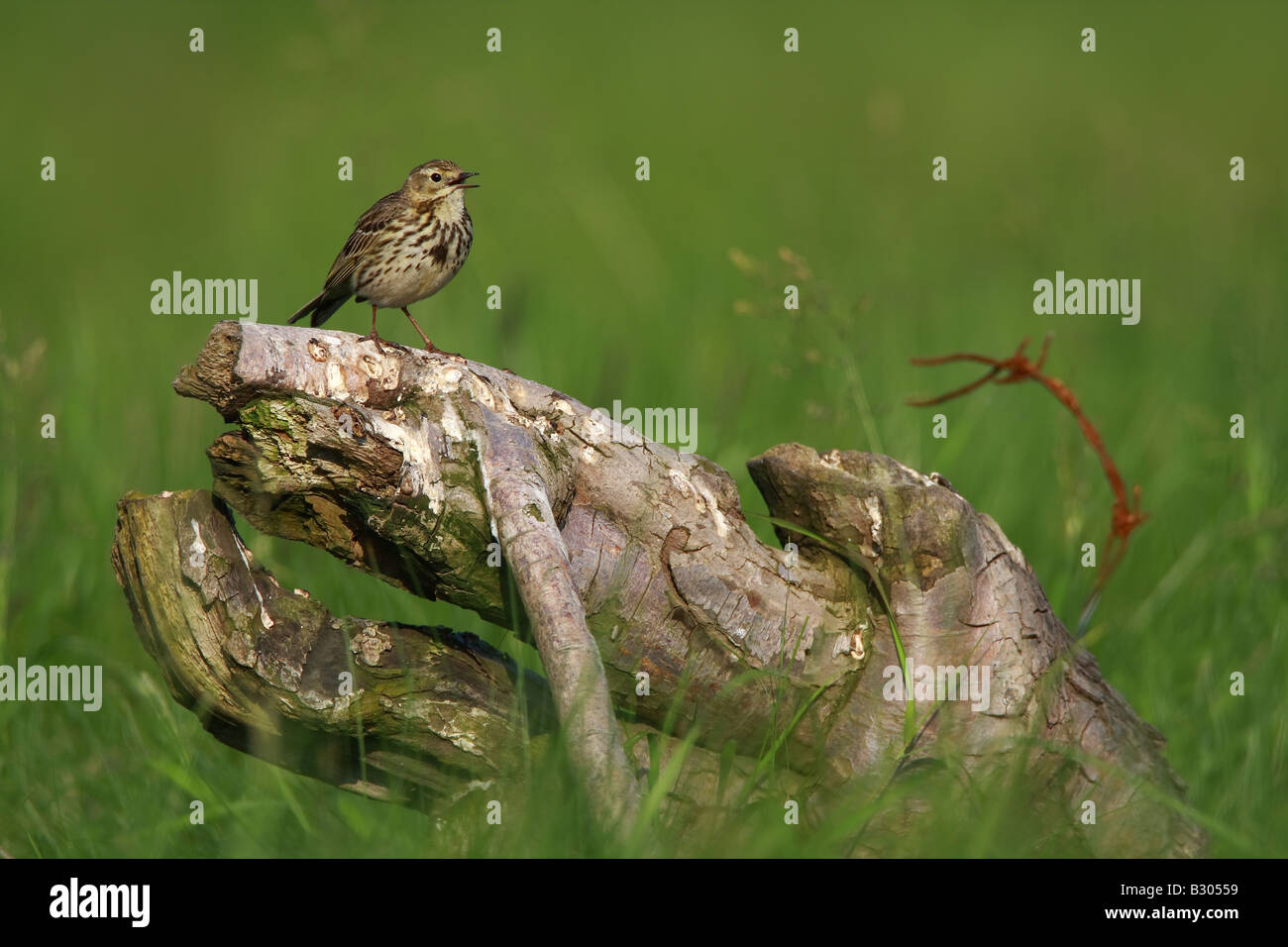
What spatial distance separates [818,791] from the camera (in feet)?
12.6

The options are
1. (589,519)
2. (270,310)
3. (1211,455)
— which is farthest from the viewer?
(270,310)

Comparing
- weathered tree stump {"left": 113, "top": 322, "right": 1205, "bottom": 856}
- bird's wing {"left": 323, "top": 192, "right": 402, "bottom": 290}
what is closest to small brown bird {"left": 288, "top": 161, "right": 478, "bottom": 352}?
bird's wing {"left": 323, "top": 192, "right": 402, "bottom": 290}

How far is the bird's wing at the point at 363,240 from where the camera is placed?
207 inches

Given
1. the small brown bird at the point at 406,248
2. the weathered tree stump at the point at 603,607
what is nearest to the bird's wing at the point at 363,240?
the small brown bird at the point at 406,248

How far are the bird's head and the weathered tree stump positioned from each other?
164 cm

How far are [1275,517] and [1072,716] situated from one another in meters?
3.06

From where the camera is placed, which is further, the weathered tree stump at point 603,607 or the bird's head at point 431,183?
the bird's head at point 431,183

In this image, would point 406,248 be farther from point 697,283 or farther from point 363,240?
point 697,283

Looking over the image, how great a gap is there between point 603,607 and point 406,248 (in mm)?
2113

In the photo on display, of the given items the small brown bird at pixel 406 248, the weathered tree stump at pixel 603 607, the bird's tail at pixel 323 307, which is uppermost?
the small brown bird at pixel 406 248

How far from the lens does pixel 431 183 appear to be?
536 cm

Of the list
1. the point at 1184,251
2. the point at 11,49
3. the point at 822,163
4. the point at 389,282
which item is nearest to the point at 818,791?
the point at 389,282

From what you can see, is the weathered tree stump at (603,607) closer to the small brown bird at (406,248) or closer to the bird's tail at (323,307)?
the small brown bird at (406,248)

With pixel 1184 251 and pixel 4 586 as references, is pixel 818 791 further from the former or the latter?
pixel 1184 251
